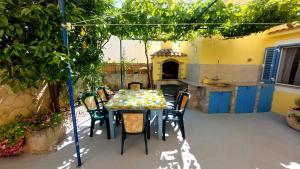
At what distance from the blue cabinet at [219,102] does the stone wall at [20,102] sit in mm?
4736

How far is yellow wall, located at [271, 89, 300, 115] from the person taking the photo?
482 centimetres

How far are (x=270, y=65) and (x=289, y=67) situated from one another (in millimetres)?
606

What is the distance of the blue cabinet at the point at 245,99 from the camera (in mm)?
5062

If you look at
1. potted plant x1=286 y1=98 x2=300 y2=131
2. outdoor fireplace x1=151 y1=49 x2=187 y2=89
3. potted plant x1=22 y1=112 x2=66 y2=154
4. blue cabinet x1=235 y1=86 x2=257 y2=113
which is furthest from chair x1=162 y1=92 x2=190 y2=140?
outdoor fireplace x1=151 y1=49 x2=187 y2=89

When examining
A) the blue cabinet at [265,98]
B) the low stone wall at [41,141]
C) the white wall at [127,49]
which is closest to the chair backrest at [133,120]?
the low stone wall at [41,141]

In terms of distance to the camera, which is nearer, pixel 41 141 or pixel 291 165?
pixel 291 165

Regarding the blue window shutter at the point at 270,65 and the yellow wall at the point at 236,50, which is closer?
the blue window shutter at the point at 270,65

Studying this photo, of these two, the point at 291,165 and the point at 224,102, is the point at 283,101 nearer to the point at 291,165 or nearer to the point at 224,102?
the point at 224,102

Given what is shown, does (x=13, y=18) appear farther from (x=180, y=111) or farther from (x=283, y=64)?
(x=283, y=64)

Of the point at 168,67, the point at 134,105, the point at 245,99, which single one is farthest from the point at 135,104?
the point at 168,67

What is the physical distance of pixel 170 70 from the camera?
758 centimetres

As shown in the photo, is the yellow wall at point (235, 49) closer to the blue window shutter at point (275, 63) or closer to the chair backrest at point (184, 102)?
the blue window shutter at point (275, 63)

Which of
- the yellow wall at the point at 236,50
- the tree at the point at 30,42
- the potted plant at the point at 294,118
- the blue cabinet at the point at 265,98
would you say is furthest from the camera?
the yellow wall at the point at 236,50

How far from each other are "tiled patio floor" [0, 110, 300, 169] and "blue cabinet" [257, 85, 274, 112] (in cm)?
127
